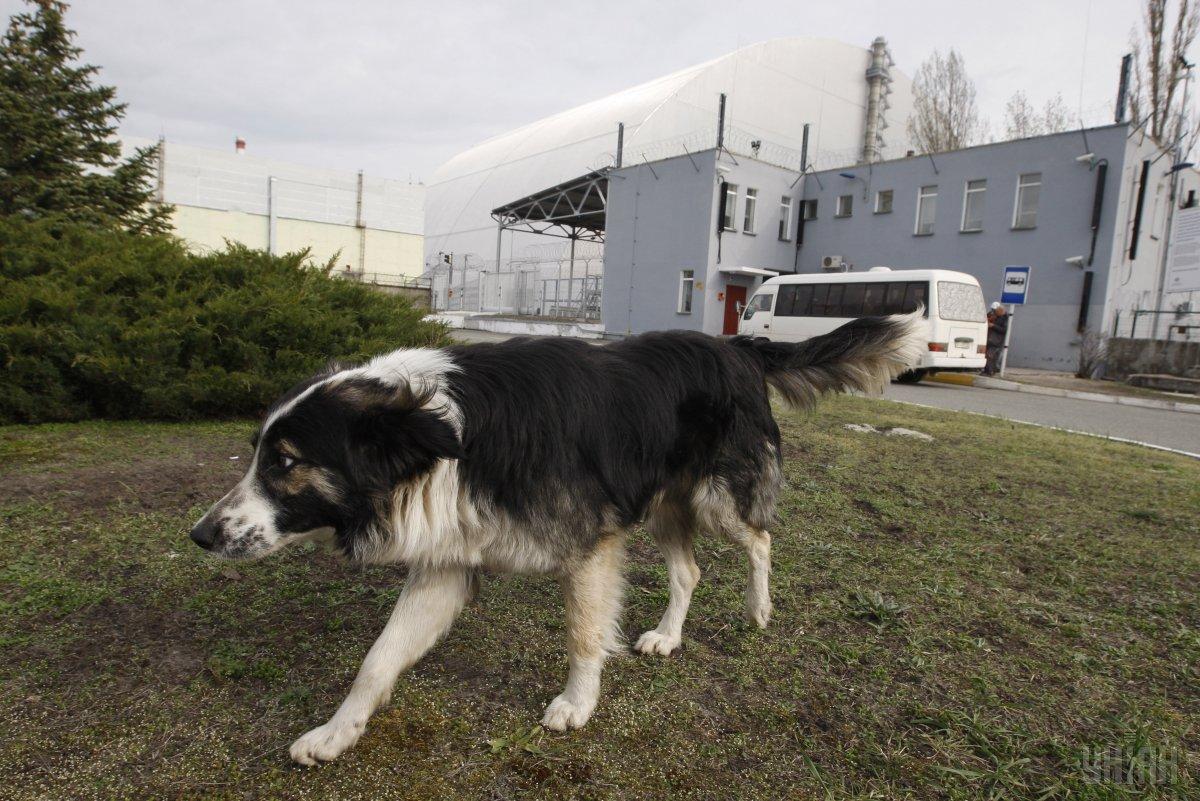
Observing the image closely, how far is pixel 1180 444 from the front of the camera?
966 cm

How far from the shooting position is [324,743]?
2.27 m

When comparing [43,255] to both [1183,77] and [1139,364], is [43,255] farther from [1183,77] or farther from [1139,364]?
[1183,77]

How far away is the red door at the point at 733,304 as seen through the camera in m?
29.5

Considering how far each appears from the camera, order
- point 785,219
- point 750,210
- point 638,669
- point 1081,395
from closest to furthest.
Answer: point 638,669
point 1081,395
point 750,210
point 785,219

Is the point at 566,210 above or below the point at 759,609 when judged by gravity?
above

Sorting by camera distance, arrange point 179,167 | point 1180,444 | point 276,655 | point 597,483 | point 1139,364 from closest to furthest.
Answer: point 597,483 → point 276,655 → point 1180,444 → point 1139,364 → point 179,167

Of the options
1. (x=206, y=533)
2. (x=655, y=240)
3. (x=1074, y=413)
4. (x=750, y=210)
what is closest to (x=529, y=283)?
(x=655, y=240)

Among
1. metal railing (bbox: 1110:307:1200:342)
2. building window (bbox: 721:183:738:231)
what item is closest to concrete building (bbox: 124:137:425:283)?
building window (bbox: 721:183:738:231)

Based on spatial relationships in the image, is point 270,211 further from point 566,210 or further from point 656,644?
point 656,644

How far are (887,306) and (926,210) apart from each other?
1026 cm

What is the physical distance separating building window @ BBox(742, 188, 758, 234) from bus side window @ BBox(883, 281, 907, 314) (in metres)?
11.6

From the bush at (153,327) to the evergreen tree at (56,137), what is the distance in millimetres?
3306

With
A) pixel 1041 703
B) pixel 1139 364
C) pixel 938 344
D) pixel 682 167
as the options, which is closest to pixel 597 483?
pixel 1041 703

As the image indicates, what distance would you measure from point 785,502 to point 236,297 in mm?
5545
